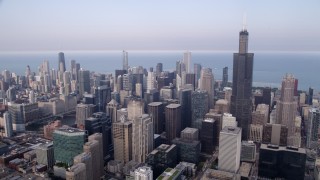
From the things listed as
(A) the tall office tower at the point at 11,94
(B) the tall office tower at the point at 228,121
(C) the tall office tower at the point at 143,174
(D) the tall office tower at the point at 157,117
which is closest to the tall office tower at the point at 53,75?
(A) the tall office tower at the point at 11,94

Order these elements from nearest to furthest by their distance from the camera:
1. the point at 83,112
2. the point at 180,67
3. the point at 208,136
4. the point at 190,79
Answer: the point at 208,136
the point at 83,112
the point at 190,79
the point at 180,67

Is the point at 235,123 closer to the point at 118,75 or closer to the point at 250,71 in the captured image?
the point at 250,71

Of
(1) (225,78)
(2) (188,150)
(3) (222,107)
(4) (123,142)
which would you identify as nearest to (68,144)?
(4) (123,142)

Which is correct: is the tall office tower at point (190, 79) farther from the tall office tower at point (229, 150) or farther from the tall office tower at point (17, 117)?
the tall office tower at point (17, 117)

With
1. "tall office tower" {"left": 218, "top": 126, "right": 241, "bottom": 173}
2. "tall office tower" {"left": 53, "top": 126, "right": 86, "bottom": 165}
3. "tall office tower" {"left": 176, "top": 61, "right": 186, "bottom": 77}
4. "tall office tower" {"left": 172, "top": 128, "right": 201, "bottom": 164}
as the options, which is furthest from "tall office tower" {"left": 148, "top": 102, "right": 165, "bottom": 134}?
"tall office tower" {"left": 176, "top": 61, "right": 186, "bottom": 77}

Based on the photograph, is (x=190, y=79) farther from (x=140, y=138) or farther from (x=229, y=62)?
(x=140, y=138)

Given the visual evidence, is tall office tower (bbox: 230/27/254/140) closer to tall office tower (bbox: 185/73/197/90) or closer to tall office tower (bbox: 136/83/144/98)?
tall office tower (bbox: 185/73/197/90)
